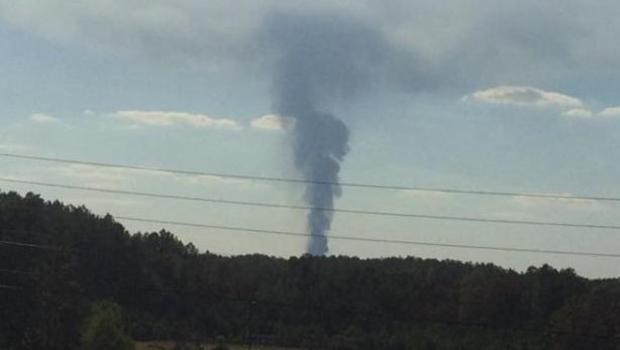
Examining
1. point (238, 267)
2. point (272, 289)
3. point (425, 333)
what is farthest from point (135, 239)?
point (425, 333)

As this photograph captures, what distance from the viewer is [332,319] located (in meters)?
104

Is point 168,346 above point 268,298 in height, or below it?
below

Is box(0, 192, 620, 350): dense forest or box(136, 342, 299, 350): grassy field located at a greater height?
box(0, 192, 620, 350): dense forest

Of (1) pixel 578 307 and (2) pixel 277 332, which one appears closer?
(1) pixel 578 307

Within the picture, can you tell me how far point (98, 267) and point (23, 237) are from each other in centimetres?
1900

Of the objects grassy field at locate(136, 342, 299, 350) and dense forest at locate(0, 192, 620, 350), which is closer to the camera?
dense forest at locate(0, 192, 620, 350)

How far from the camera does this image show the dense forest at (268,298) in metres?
79.1

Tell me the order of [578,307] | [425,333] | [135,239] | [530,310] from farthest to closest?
[135,239] → [425,333] → [530,310] → [578,307]

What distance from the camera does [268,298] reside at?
89.2 meters

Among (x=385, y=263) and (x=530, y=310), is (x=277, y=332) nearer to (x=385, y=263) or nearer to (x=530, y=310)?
(x=385, y=263)

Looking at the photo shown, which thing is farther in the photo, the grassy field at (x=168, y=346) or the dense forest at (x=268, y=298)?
the grassy field at (x=168, y=346)

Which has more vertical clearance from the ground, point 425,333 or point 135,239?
point 135,239

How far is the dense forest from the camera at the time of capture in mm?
79062

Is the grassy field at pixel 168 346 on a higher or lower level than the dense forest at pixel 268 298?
lower
